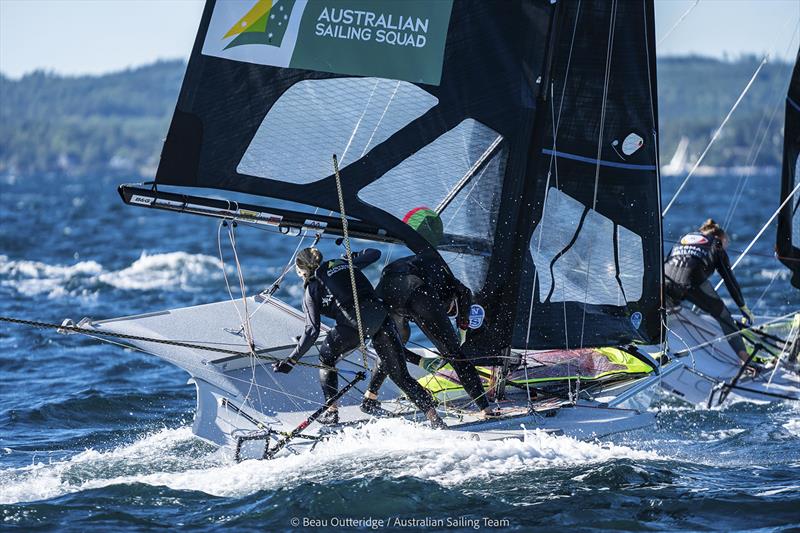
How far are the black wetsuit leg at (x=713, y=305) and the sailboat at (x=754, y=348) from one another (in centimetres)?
17

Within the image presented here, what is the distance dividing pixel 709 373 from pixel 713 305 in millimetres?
615

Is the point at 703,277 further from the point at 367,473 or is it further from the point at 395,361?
the point at 367,473

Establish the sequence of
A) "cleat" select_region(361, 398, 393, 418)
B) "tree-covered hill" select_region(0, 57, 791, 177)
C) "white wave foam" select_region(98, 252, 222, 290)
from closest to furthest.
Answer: "cleat" select_region(361, 398, 393, 418) < "white wave foam" select_region(98, 252, 222, 290) < "tree-covered hill" select_region(0, 57, 791, 177)

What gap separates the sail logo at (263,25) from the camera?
6457 mm

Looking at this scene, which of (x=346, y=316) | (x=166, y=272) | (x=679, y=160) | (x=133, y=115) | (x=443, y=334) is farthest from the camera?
(x=133, y=115)

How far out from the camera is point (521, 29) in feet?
23.5

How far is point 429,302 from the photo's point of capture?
7.15 meters

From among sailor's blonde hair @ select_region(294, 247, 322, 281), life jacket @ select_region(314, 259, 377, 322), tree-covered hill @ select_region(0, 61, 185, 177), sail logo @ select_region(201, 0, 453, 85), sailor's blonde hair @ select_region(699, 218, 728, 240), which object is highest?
tree-covered hill @ select_region(0, 61, 185, 177)

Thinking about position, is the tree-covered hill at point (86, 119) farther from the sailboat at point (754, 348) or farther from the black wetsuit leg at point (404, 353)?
the black wetsuit leg at point (404, 353)

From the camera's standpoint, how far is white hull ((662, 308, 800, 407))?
9625 mm

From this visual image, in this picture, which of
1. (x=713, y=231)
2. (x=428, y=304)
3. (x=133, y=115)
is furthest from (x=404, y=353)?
(x=133, y=115)

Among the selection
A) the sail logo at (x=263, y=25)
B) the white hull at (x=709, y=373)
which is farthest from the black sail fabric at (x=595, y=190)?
the sail logo at (x=263, y=25)

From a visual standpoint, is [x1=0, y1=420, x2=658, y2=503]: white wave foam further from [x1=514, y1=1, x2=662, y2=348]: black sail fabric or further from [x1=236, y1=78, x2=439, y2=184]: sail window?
[x1=236, y1=78, x2=439, y2=184]: sail window

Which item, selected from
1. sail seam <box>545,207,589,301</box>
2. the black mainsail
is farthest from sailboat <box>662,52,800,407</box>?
sail seam <box>545,207,589,301</box>
